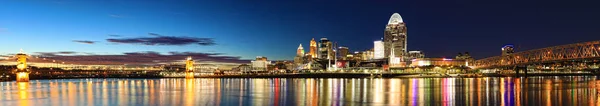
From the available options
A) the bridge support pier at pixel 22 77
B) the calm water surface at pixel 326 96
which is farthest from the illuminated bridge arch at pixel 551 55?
the bridge support pier at pixel 22 77

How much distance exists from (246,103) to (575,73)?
169 m

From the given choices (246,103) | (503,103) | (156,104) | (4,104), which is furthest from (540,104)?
(4,104)

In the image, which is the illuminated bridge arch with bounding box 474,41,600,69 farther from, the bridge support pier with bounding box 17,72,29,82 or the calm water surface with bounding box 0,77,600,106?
the bridge support pier with bounding box 17,72,29,82

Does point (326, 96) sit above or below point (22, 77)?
above

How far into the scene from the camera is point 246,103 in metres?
41.4

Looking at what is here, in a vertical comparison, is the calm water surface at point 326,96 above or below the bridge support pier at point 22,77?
above

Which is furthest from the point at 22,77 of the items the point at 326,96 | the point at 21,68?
the point at 326,96

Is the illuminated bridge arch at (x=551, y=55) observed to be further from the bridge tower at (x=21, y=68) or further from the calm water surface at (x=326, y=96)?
the bridge tower at (x=21, y=68)

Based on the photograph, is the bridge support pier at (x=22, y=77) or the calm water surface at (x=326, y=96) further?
the bridge support pier at (x=22, y=77)

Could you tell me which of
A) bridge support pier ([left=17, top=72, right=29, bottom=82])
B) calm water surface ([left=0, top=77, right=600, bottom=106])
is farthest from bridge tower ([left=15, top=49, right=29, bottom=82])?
calm water surface ([left=0, top=77, right=600, bottom=106])

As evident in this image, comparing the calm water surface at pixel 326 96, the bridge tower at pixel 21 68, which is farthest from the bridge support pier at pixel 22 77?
the calm water surface at pixel 326 96

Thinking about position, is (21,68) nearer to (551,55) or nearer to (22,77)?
(22,77)

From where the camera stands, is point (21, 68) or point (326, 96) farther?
point (21, 68)

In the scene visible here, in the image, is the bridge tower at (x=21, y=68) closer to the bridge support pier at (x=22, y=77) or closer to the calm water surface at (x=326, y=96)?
the bridge support pier at (x=22, y=77)
